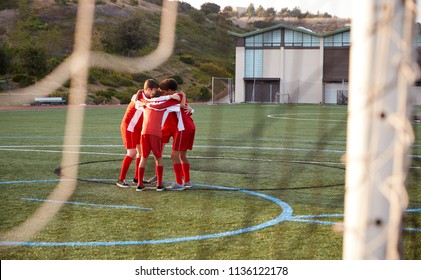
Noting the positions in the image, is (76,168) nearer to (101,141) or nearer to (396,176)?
(101,141)

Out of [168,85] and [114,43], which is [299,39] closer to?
[114,43]

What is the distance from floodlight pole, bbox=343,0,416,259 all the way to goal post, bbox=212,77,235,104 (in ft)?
174

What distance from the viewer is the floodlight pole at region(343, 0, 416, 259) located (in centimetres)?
312

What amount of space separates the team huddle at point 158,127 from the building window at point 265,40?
159 ft

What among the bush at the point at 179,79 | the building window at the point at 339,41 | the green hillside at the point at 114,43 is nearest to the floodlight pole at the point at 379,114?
the green hillside at the point at 114,43

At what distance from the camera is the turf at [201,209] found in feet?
19.7

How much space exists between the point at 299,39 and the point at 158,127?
48945mm

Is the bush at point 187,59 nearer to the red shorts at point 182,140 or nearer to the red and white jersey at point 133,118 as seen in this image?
the red and white jersey at point 133,118

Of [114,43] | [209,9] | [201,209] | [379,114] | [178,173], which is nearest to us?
[379,114]

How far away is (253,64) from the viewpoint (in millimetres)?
59469

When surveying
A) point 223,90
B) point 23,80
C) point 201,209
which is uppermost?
point 23,80

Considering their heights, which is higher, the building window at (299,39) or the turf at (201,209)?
the building window at (299,39)

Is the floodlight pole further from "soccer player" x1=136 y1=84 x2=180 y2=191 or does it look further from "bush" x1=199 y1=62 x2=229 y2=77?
"bush" x1=199 y1=62 x2=229 y2=77

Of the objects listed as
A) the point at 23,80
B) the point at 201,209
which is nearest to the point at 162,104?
the point at 201,209
